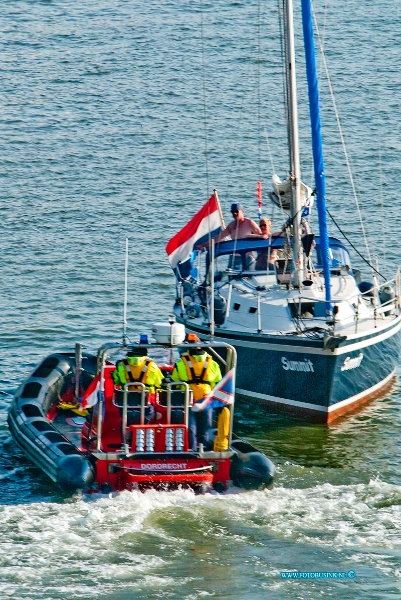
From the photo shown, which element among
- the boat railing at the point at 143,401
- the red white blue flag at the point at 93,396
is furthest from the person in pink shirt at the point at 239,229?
the red white blue flag at the point at 93,396

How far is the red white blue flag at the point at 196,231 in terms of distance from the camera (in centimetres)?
2469

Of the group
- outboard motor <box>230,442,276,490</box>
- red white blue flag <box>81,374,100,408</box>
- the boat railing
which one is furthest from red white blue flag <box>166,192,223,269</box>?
outboard motor <box>230,442,276,490</box>

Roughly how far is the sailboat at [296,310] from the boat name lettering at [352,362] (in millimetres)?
24

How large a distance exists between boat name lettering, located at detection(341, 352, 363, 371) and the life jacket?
393cm

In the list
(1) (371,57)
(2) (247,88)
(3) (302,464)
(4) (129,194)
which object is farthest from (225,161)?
(3) (302,464)

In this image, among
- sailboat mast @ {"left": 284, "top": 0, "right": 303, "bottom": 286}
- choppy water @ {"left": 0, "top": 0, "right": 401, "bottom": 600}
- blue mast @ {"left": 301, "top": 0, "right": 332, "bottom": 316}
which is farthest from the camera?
sailboat mast @ {"left": 284, "top": 0, "right": 303, "bottom": 286}

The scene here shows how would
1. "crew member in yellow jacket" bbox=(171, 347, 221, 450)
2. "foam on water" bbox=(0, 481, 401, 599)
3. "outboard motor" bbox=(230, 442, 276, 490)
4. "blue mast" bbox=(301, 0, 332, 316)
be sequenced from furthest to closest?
"blue mast" bbox=(301, 0, 332, 316), "crew member in yellow jacket" bbox=(171, 347, 221, 450), "outboard motor" bbox=(230, 442, 276, 490), "foam on water" bbox=(0, 481, 401, 599)

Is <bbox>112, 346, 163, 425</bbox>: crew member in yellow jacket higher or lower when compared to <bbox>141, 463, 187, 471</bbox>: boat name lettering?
higher

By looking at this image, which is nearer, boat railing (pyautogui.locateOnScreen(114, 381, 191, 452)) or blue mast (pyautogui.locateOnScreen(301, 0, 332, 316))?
boat railing (pyautogui.locateOnScreen(114, 381, 191, 452))

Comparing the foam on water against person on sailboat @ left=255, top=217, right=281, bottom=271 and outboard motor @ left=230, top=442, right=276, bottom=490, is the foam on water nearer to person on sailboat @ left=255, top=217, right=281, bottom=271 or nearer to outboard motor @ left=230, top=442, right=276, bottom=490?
outboard motor @ left=230, top=442, right=276, bottom=490

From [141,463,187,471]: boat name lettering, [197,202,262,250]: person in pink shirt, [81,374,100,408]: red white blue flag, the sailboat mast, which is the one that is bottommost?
[141,463,187,471]: boat name lettering

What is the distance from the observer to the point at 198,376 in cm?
2077

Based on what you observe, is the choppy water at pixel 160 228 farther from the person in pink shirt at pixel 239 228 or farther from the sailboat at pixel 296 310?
the person in pink shirt at pixel 239 228

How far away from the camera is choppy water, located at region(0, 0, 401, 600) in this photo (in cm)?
1836
